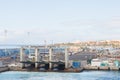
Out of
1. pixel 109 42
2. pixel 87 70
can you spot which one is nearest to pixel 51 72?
pixel 87 70

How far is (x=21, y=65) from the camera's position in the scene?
86.4ft

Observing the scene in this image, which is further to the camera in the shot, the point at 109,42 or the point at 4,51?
the point at 109,42

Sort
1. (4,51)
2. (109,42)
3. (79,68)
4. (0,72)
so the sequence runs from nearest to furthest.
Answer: (0,72) → (79,68) → (4,51) → (109,42)

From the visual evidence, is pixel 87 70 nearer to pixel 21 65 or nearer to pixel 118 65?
pixel 118 65

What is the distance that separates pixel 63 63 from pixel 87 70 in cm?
164

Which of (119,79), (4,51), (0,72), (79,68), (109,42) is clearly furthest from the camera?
(109,42)

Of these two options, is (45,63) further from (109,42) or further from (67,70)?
(109,42)

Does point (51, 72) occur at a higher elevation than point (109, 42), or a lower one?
lower

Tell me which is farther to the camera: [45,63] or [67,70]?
[45,63]

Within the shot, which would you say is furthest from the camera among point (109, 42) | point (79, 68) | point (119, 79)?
point (109, 42)

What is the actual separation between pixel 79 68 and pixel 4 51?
65.8 feet

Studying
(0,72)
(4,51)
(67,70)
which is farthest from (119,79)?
(4,51)

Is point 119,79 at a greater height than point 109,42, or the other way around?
point 109,42

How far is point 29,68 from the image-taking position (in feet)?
85.2
